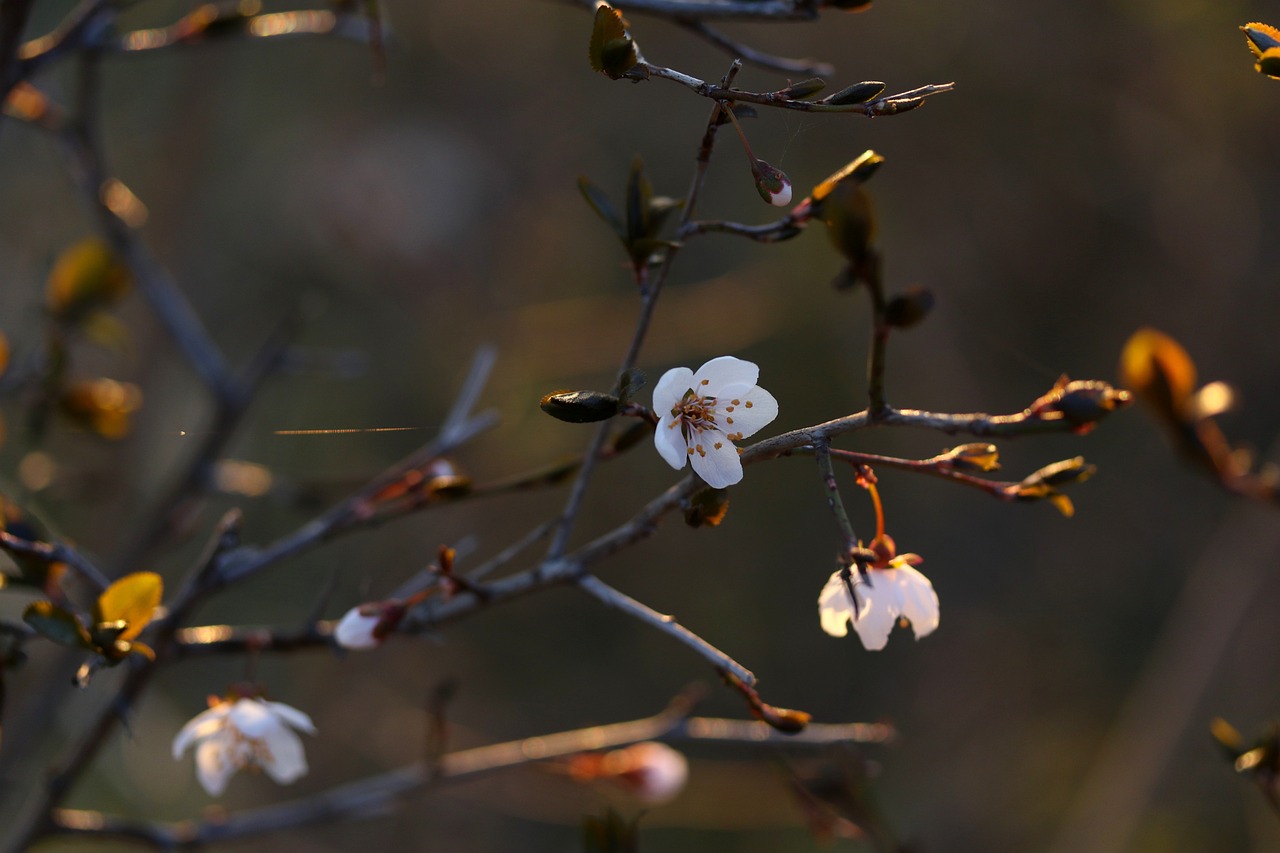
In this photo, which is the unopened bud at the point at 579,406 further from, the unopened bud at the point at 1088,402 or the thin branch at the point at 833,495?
the unopened bud at the point at 1088,402

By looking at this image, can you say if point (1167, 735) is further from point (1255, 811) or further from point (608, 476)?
point (608, 476)

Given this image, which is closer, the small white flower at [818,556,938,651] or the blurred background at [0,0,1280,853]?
the small white flower at [818,556,938,651]

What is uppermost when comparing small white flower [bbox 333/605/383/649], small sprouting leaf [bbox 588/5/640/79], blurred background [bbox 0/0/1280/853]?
small sprouting leaf [bbox 588/5/640/79]

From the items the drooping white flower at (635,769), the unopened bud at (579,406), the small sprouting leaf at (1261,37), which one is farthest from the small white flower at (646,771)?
the small sprouting leaf at (1261,37)

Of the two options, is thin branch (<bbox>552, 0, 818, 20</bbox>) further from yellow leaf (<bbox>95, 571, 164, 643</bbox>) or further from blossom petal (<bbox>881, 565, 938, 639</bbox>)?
yellow leaf (<bbox>95, 571, 164, 643</bbox>)

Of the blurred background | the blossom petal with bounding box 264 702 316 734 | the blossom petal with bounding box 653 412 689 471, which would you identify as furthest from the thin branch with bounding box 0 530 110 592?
the blurred background

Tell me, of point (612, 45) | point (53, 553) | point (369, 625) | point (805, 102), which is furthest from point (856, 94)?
point (53, 553)
